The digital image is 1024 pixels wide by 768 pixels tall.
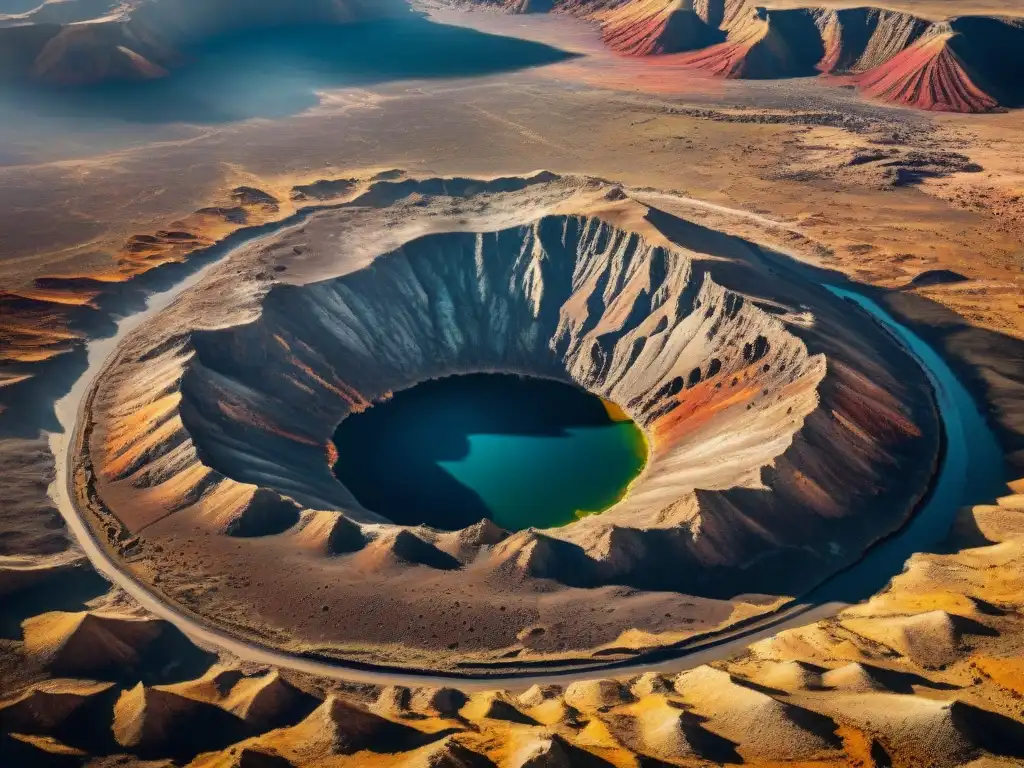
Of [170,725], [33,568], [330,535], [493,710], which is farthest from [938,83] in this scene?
[170,725]

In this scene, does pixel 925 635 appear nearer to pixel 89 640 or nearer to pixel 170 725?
pixel 170 725

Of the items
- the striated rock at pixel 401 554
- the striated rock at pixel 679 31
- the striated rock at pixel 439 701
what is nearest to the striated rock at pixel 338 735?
the striated rock at pixel 439 701

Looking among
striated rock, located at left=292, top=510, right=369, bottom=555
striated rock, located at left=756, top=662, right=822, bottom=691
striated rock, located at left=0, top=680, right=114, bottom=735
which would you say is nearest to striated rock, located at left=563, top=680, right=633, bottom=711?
striated rock, located at left=756, top=662, right=822, bottom=691

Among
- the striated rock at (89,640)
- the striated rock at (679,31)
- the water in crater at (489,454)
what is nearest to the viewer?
the striated rock at (89,640)

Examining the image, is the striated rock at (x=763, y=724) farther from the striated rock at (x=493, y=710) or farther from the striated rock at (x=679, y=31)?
the striated rock at (x=679, y=31)

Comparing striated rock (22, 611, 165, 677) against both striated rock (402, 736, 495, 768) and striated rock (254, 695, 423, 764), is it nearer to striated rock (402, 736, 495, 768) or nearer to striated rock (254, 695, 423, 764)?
striated rock (254, 695, 423, 764)

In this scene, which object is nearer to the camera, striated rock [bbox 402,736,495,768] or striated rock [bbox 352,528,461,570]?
striated rock [bbox 402,736,495,768]

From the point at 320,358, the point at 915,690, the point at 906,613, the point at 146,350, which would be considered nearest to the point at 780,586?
the point at 906,613
